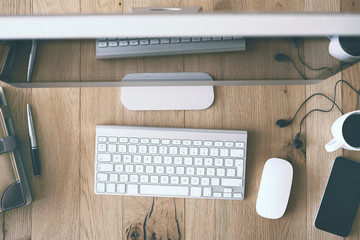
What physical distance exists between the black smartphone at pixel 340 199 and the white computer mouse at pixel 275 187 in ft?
0.28

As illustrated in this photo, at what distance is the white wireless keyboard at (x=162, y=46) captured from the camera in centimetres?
54

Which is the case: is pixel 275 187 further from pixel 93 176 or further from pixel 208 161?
pixel 93 176

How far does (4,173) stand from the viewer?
0.64 m

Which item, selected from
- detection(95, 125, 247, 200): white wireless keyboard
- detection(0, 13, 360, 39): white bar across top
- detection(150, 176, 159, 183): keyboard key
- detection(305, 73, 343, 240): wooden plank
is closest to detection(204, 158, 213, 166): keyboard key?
detection(95, 125, 247, 200): white wireless keyboard

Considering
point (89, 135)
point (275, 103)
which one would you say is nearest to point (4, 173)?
point (89, 135)

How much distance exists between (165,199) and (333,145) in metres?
0.37

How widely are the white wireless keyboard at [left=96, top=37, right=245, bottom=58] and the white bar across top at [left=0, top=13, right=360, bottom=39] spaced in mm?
181

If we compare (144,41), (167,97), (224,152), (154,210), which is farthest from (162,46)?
(154,210)

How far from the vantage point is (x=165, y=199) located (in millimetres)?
693

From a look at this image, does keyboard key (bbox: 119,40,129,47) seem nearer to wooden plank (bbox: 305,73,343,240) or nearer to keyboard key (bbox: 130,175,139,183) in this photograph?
keyboard key (bbox: 130,175,139,183)

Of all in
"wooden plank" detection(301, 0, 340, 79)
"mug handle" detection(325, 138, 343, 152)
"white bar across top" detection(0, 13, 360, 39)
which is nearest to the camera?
"white bar across top" detection(0, 13, 360, 39)

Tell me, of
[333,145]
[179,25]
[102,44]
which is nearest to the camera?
[179,25]

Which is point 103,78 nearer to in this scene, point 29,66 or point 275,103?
point 29,66

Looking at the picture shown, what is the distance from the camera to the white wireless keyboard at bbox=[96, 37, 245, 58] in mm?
541
